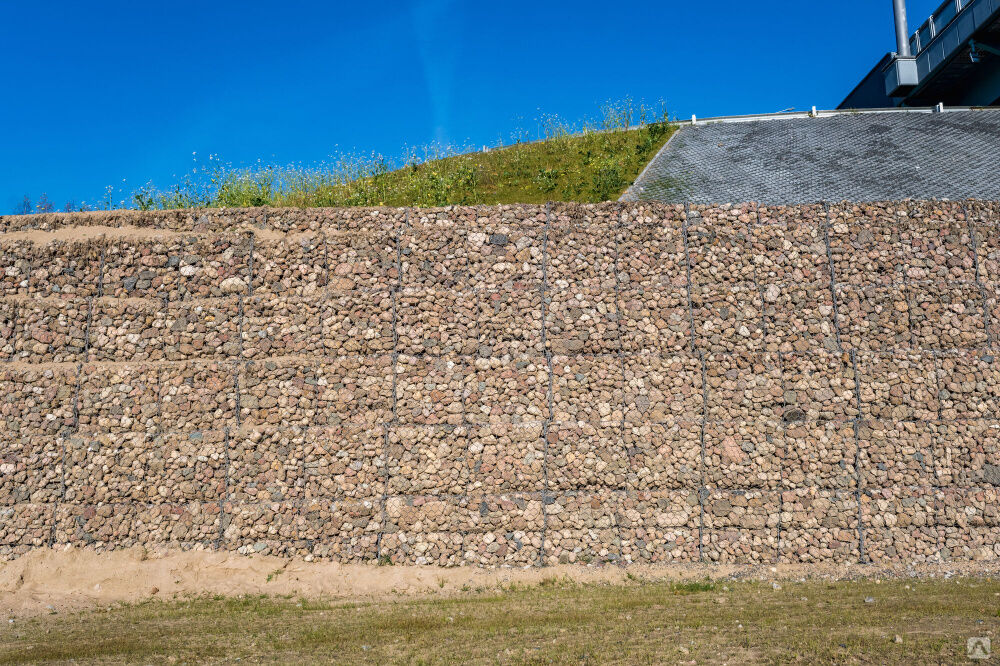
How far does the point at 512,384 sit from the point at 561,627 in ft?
12.5

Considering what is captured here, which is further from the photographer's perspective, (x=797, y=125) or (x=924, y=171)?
(x=797, y=125)

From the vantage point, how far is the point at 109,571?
1040 cm

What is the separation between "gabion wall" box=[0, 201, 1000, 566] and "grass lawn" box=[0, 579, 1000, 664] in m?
1.11

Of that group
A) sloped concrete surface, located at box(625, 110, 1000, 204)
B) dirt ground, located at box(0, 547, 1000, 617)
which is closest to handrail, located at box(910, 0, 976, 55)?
sloped concrete surface, located at box(625, 110, 1000, 204)

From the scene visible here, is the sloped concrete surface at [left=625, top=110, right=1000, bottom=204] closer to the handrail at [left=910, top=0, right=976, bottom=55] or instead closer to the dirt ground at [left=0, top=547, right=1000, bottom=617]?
the handrail at [left=910, top=0, right=976, bottom=55]

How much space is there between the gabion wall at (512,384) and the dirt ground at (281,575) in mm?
200

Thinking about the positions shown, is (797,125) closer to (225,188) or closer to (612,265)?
(612,265)

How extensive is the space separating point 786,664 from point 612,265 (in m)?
6.28

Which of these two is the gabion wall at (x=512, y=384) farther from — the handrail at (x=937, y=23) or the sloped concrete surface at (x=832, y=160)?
the handrail at (x=937, y=23)

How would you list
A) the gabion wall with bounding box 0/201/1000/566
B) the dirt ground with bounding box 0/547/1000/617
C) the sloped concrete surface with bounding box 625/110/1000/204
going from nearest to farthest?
the dirt ground with bounding box 0/547/1000/617, the gabion wall with bounding box 0/201/1000/566, the sloped concrete surface with bounding box 625/110/1000/204

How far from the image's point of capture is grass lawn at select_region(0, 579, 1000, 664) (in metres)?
7.13

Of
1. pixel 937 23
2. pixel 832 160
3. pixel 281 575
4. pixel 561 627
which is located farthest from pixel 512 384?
pixel 937 23

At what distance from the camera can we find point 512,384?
11109 millimetres

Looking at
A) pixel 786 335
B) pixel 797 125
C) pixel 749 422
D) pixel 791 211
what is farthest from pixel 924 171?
pixel 749 422
